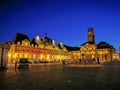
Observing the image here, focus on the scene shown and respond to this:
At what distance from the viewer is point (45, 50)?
293 ft

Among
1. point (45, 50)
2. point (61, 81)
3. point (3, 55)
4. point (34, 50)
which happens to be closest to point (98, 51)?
point (45, 50)

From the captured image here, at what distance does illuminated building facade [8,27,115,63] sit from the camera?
70812mm

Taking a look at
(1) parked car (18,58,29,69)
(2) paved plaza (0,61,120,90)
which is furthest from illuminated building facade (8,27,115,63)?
(2) paved plaza (0,61,120,90)

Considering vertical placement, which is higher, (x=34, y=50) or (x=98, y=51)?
(x=34, y=50)

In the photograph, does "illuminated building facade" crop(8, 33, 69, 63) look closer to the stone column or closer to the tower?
the tower

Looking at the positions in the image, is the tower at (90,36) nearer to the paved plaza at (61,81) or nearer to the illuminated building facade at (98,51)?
the illuminated building facade at (98,51)

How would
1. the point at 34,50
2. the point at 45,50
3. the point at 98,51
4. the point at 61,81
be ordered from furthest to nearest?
the point at 98,51 → the point at 45,50 → the point at 34,50 → the point at 61,81

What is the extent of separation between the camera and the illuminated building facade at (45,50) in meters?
70.8

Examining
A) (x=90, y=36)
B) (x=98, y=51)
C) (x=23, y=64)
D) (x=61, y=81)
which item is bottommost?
(x=23, y=64)

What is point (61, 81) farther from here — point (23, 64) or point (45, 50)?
point (45, 50)

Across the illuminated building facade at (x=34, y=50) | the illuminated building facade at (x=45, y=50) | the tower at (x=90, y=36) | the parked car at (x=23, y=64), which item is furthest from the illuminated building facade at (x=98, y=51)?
the parked car at (x=23, y=64)

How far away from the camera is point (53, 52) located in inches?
3784

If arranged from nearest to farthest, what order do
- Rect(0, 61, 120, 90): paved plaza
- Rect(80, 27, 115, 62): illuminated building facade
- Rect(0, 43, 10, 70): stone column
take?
Rect(0, 61, 120, 90): paved plaza, Rect(0, 43, 10, 70): stone column, Rect(80, 27, 115, 62): illuminated building facade

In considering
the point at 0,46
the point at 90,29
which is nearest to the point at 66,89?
the point at 0,46
